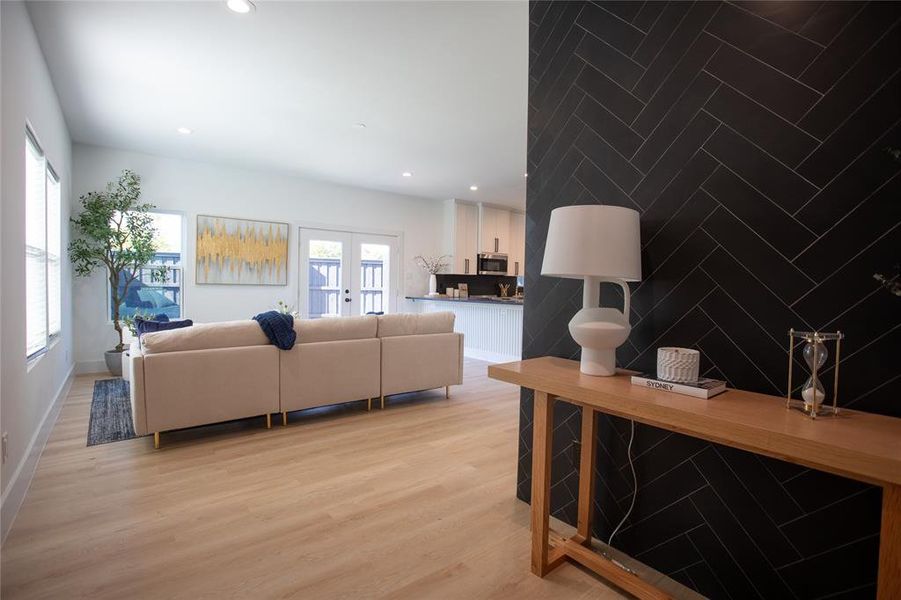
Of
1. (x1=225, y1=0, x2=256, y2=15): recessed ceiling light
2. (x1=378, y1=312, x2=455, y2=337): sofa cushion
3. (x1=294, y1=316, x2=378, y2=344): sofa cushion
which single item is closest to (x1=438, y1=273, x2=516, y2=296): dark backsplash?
(x1=378, y1=312, x2=455, y2=337): sofa cushion

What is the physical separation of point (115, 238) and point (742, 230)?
590cm

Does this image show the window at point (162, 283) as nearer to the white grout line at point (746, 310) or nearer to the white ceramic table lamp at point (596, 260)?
the white ceramic table lamp at point (596, 260)

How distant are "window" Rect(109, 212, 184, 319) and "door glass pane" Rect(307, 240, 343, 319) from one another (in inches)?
70.1

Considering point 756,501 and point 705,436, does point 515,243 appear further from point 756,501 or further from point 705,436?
point 705,436

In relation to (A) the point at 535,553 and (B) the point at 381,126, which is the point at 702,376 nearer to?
(A) the point at 535,553

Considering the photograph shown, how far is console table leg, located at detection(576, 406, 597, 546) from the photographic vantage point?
1.91 metres

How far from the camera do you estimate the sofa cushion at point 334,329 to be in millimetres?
3535

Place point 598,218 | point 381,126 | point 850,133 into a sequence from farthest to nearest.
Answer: point 381,126, point 598,218, point 850,133

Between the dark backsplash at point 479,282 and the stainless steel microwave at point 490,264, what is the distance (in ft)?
0.90

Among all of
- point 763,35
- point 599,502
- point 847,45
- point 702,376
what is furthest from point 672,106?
point 599,502

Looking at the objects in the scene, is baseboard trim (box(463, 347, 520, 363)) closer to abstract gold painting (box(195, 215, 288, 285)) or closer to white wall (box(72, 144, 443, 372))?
white wall (box(72, 144, 443, 372))

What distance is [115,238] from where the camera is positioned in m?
5.04

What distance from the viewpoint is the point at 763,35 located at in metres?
1.52

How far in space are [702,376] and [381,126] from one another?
3790 mm
